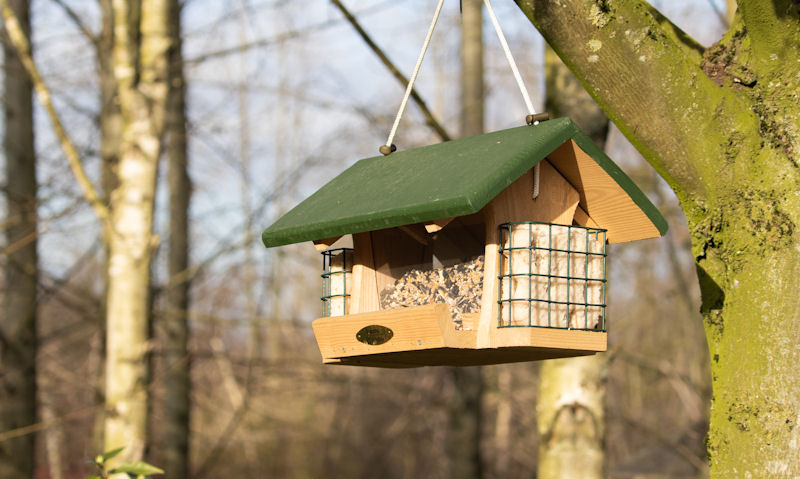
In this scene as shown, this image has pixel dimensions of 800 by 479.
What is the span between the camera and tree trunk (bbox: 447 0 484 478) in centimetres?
909

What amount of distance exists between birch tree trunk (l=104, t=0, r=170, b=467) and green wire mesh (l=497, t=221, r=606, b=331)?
3403mm

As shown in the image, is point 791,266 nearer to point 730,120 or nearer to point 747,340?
point 747,340

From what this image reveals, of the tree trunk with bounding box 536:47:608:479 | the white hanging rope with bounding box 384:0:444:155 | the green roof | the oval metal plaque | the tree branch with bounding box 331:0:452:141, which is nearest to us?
the green roof

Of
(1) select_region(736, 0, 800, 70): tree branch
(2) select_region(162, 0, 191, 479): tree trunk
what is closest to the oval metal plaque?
(1) select_region(736, 0, 800, 70): tree branch

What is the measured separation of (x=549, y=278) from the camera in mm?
2738

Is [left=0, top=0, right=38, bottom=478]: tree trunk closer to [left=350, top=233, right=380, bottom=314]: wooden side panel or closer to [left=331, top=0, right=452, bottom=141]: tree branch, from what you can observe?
[left=331, top=0, right=452, bottom=141]: tree branch

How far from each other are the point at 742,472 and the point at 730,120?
3.26ft

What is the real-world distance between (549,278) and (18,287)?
287 inches

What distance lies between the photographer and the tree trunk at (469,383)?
29.8 feet

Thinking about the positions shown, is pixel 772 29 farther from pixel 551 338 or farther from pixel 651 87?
pixel 551 338

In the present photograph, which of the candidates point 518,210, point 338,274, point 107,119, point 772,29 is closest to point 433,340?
point 518,210

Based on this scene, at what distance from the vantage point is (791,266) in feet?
8.15

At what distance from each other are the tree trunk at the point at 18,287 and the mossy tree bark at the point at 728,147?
6.48 m

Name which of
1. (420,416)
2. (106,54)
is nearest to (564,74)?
(106,54)
